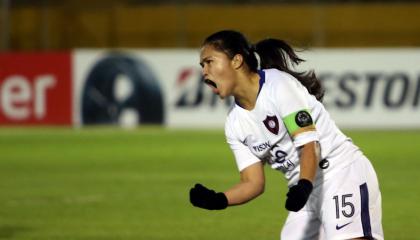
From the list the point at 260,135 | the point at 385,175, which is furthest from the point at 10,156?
the point at 260,135

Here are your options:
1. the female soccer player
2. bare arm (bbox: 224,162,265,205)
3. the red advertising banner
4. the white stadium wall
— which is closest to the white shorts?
the female soccer player

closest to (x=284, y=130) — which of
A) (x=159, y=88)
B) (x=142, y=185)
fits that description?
(x=142, y=185)

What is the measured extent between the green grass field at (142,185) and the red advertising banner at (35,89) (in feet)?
2.68

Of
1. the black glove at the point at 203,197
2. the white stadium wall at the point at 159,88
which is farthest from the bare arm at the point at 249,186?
the white stadium wall at the point at 159,88

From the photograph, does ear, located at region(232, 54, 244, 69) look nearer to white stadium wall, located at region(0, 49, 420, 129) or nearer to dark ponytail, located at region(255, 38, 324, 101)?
dark ponytail, located at region(255, 38, 324, 101)

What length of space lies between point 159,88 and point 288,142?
65.9 feet

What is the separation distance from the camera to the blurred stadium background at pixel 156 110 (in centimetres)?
1261

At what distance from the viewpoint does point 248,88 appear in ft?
21.0

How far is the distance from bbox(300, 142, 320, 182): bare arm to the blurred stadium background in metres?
4.57

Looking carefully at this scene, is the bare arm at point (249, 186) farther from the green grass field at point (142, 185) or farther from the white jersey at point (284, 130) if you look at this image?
the green grass field at point (142, 185)

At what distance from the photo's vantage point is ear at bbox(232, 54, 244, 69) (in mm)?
6332

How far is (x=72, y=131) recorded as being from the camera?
2612cm

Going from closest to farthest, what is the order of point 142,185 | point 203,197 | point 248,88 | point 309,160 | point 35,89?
point 309,160 < point 203,197 < point 248,88 < point 142,185 < point 35,89

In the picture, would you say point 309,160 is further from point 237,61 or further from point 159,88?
point 159,88
